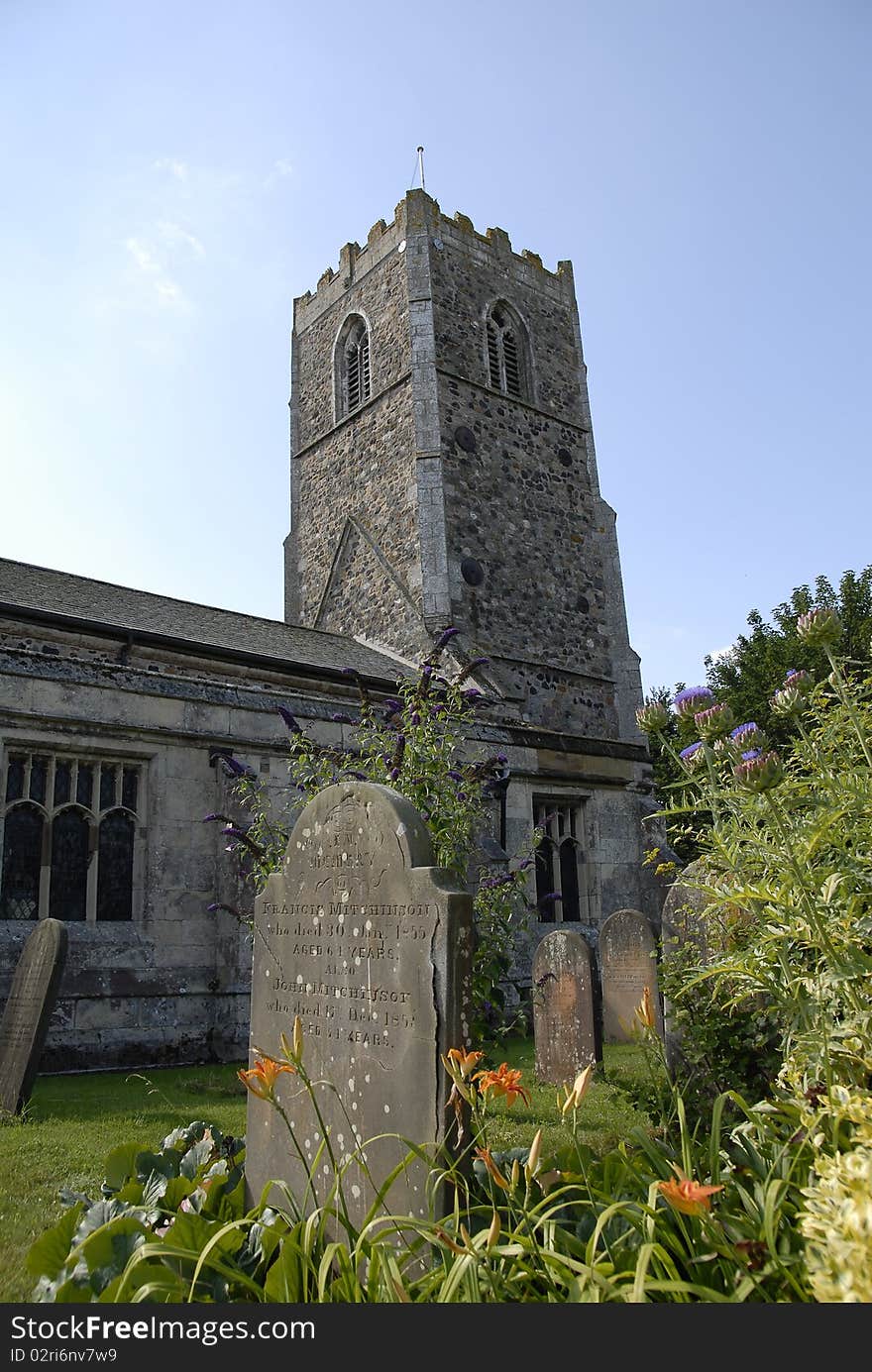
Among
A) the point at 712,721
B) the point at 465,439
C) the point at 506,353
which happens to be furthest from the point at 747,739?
the point at 506,353

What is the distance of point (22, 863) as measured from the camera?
27.6 ft

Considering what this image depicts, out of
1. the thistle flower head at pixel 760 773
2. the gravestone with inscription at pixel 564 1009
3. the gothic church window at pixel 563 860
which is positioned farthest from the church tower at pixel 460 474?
the thistle flower head at pixel 760 773

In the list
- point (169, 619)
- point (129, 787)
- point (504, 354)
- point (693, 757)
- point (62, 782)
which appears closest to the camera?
point (693, 757)

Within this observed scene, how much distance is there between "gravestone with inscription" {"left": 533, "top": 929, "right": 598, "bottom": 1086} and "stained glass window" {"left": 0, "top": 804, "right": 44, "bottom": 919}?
191 inches

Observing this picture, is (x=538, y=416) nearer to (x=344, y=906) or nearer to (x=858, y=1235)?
(x=344, y=906)

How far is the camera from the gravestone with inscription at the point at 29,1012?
5.86 metres

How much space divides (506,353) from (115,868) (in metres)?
19.4

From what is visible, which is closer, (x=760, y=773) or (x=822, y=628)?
(x=760, y=773)

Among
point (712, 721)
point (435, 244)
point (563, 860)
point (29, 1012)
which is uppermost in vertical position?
point (435, 244)

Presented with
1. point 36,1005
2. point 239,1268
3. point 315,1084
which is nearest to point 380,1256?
point 239,1268

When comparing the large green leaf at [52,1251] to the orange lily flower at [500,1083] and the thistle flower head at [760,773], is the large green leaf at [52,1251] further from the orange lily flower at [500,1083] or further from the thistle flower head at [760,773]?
the thistle flower head at [760,773]

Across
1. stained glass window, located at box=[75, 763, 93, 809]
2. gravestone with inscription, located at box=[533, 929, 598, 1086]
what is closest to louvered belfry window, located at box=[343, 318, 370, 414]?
stained glass window, located at box=[75, 763, 93, 809]

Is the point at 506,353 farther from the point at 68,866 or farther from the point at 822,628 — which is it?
the point at 822,628

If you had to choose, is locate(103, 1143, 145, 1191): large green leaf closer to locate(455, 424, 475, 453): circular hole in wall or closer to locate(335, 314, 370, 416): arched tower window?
locate(455, 424, 475, 453): circular hole in wall
